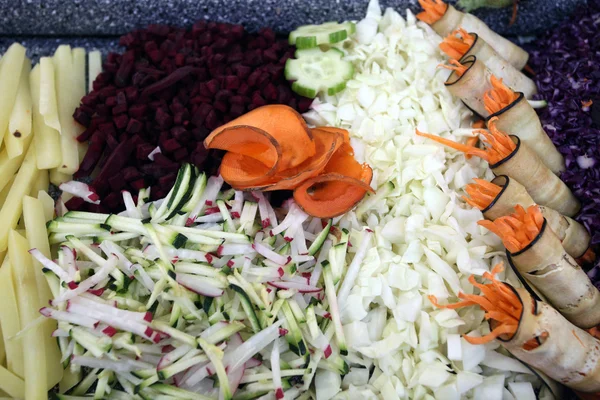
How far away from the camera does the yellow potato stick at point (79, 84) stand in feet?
6.94

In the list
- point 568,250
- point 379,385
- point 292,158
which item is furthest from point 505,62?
point 379,385

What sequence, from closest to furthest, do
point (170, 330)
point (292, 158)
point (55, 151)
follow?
point (170, 330) → point (292, 158) → point (55, 151)

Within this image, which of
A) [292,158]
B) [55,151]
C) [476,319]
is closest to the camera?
[476,319]

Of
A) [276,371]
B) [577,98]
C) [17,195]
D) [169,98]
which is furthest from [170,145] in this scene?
[577,98]

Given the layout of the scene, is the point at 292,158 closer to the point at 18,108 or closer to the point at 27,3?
the point at 18,108

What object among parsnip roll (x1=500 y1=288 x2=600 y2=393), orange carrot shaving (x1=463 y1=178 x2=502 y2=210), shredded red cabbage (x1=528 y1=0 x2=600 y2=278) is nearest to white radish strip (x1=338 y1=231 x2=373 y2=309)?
orange carrot shaving (x1=463 y1=178 x2=502 y2=210)

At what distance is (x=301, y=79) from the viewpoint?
220cm

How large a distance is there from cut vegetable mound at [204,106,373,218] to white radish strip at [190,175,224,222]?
8cm

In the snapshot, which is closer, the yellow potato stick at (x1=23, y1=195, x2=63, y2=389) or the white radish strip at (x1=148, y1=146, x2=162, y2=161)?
the yellow potato stick at (x1=23, y1=195, x2=63, y2=389)

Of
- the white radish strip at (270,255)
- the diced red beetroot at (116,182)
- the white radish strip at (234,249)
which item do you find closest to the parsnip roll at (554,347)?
the white radish strip at (270,255)

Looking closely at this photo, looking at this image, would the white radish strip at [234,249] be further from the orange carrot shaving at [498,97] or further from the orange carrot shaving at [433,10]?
the orange carrot shaving at [433,10]

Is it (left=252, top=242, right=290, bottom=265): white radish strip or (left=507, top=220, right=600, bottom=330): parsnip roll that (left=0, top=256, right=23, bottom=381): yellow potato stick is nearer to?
(left=252, top=242, right=290, bottom=265): white radish strip

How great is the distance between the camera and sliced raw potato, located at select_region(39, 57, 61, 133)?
199cm

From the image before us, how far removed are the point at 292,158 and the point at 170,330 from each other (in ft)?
2.50
